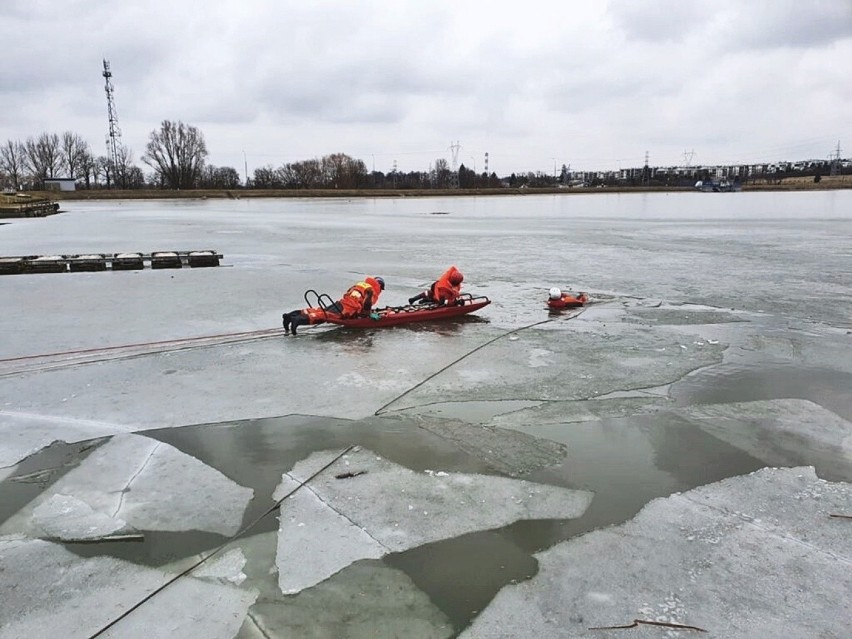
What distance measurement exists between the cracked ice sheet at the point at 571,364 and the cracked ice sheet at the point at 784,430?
884 mm

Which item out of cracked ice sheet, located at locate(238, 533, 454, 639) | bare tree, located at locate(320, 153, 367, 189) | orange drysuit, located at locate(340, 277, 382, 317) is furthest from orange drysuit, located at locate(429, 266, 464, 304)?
bare tree, located at locate(320, 153, 367, 189)

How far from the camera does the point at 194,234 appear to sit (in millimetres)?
25156

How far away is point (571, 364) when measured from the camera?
22.6ft

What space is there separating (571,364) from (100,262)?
12.3 meters

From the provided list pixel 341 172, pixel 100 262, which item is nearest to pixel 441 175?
pixel 341 172

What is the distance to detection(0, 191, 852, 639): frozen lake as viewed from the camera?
3258mm

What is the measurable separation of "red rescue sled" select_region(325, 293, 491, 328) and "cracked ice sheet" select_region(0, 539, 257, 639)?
17.2 ft

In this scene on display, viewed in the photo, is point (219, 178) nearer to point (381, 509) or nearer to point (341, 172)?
point (341, 172)

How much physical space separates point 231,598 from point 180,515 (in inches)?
37.7

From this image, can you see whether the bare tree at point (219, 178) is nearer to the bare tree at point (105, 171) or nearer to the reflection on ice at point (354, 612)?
the bare tree at point (105, 171)

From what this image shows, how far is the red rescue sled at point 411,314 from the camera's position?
27.9ft

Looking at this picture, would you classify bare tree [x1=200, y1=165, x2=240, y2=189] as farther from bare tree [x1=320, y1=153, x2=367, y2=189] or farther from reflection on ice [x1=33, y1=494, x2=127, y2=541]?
reflection on ice [x1=33, y1=494, x2=127, y2=541]

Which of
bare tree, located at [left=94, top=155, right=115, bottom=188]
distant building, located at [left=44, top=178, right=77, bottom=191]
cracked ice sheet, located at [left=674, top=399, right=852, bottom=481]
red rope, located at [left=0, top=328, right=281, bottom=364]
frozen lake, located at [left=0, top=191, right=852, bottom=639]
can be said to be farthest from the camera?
bare tree, located at [left=94, top=155, right=115, bottom=188]

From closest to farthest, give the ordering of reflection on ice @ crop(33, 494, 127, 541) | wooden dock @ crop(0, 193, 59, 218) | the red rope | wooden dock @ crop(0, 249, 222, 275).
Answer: reflection on ice @ crop(33, 494, 127, 541) < the red rope < wooden dock @ crop(0, 249, 222, 275) < wooden dock @ crop(0, 193, 59, 218)
